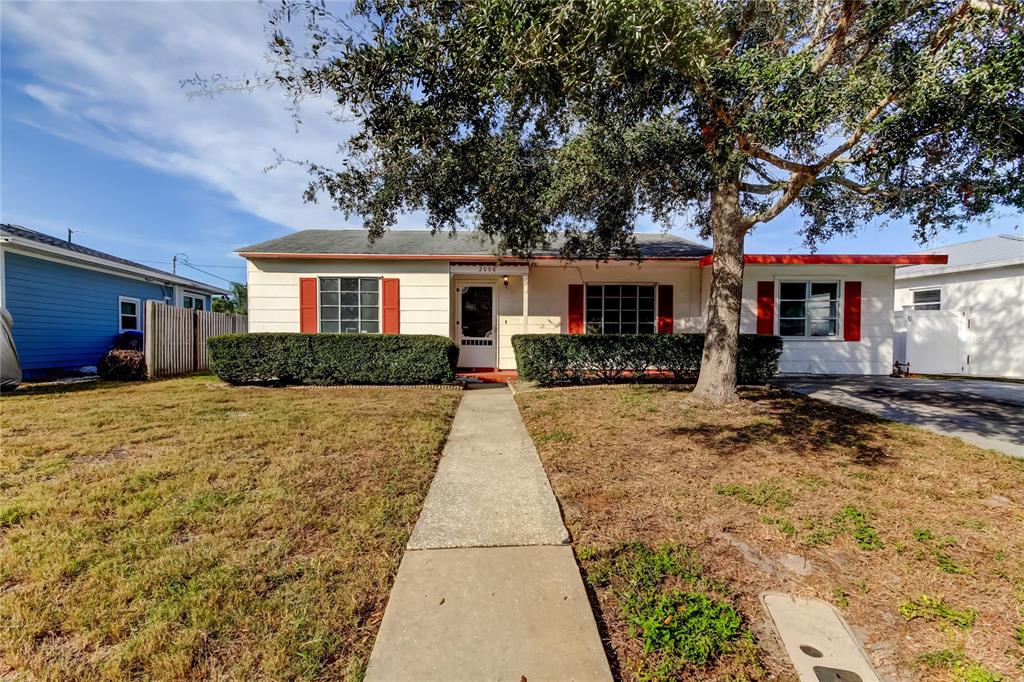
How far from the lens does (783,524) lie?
3.04m

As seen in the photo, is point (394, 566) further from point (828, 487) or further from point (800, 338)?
point (800, 338)

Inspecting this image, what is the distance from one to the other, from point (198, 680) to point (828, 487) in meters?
4.38

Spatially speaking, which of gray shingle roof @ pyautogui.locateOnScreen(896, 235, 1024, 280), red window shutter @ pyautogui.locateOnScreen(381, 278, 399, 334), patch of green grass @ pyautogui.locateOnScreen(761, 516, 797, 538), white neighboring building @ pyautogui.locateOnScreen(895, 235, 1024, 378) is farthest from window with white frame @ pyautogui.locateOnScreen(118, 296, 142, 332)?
gray shingle roof @ pyautogui.locateOnScreen(896, 235, 1024, 280)

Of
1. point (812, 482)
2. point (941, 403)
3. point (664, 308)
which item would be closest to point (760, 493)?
point (812, 482)

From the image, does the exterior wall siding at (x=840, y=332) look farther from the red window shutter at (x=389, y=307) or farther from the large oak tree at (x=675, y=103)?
the red window shutter at (x=389, y=307)

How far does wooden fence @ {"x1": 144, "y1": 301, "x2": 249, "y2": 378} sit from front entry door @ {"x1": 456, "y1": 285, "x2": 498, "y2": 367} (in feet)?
21.0

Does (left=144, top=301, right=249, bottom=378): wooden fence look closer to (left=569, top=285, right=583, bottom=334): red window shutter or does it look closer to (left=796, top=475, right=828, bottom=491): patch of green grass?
(left=569, top=285, right=583, bottom=334): red window shutter

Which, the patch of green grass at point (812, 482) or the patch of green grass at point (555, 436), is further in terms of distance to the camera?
the patch of green grass at point (555, 436)

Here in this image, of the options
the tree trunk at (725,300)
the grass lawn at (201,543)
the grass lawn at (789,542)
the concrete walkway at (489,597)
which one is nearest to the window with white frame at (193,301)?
the grass lawn at (201,543)

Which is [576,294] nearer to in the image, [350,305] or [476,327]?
[476,327]

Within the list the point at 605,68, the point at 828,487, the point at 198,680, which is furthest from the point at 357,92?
the point at 828,487

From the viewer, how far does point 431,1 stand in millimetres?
3973

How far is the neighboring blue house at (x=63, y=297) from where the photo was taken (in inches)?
395

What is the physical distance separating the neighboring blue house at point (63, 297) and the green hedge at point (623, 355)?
458 inches
